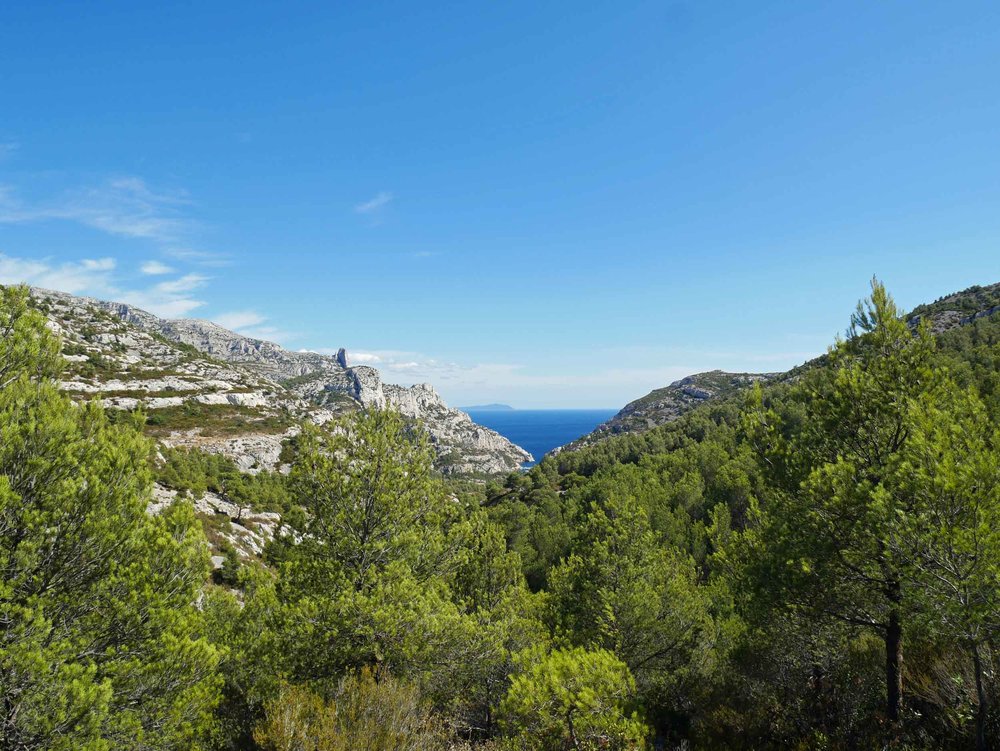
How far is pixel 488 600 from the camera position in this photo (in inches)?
722

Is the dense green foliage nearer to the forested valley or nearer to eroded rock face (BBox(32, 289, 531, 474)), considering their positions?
the forested valley

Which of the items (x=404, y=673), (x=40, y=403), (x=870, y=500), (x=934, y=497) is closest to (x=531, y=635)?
(x=404, y=673)

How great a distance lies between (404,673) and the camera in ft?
41.8

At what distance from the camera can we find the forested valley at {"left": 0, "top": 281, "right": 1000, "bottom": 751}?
856 centimetres

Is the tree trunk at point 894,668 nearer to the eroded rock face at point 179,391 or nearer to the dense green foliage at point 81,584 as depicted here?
the dense green foliage at point 81,584

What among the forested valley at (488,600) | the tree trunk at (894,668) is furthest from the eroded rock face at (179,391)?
the tree trunk at (894,668)

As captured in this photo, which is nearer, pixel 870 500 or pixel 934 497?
pixel 934 497

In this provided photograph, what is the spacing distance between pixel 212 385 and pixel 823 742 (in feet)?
495

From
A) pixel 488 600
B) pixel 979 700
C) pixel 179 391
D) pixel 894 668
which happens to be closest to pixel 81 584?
pixel 488 600

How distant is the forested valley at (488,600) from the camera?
856 cm

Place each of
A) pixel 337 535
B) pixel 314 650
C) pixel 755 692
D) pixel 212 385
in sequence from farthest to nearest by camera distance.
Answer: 1. pixel 212 385
2. pixel 755 692
3. pixel 337 535
4. pixel 314 650

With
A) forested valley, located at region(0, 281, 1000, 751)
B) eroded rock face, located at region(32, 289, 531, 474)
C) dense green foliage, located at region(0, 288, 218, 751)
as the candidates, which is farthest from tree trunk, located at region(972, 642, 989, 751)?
eroded rock face, located at region(32, 289, 531, 474)

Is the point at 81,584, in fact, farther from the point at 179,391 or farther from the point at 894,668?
the point at 179,391

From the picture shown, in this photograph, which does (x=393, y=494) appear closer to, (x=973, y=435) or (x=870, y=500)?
(x=870, y=500)
